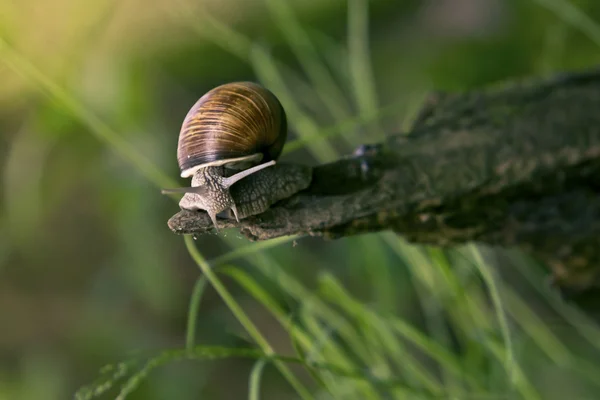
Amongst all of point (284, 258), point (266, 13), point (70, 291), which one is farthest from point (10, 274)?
point (266, 13)

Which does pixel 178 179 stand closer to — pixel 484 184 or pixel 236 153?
pixel 236 153

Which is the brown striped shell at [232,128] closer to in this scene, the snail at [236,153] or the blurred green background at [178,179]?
the snail at [236,153]

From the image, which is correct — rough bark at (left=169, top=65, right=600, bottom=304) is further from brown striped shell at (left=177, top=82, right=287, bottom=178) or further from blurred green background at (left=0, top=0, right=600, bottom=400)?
blurred green background at (left=0, top=0, right=600, bottom=400)

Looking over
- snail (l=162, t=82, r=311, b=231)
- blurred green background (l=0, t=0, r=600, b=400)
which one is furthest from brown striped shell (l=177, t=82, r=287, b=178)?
blurred green background (l=0, t=0, r=600, b=400)

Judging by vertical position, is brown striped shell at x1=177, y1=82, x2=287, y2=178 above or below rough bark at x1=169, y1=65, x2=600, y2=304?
above

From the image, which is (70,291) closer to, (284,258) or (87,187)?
(87,187)

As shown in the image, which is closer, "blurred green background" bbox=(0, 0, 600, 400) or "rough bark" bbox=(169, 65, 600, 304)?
"rough bark" bbox=(169, 65, 600, 304)

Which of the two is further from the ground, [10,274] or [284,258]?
[10,274]
